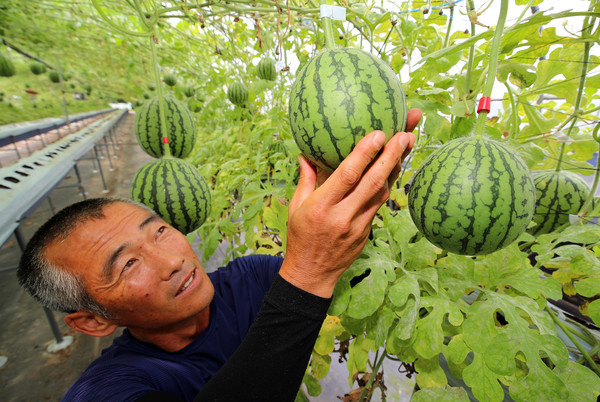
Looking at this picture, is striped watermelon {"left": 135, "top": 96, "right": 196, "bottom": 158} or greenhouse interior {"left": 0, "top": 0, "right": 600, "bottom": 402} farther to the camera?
striped watermelon {"left": 135, "top": 96, "right": 196, "bottom": 158}

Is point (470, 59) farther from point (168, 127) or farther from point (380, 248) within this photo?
point (168, 127)

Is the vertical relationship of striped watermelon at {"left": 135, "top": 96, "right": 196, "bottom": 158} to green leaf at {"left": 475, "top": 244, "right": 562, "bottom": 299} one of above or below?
above

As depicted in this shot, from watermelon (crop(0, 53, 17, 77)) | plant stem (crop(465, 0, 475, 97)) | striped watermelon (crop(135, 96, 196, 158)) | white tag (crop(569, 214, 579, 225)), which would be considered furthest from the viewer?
watermelon (crop(0, 53, 17, 77))

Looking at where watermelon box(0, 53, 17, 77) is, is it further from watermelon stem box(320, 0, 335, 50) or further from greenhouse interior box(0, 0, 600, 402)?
watermelon stem box(320, 0, 335, 50)

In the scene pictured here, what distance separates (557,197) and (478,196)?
963mm

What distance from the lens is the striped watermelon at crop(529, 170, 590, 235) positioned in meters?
1.37

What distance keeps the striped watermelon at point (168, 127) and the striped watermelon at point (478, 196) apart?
172cm

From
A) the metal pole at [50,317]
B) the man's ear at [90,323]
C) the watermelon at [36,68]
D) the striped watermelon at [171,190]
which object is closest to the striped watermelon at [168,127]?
the striped watermelon at [171,190]

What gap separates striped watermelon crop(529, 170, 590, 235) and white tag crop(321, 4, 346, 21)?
51.1 inches

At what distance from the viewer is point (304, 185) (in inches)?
38.6

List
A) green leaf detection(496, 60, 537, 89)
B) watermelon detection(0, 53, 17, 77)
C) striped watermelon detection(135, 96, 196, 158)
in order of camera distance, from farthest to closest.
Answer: watermelon detection(0, 53, 17, 77) < striped watermelon detection(135, 96, 196, 158) < green leaf detection(496, 60, 537, 89)

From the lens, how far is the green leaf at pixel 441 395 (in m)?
0.85

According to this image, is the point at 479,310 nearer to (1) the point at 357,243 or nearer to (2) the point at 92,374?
(1) the point at 357,243

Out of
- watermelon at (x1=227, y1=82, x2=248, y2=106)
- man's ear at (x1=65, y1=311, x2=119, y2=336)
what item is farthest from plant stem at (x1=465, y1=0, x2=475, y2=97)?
watermelon at (x1=227, y1=82, x2=248, y2=106)
